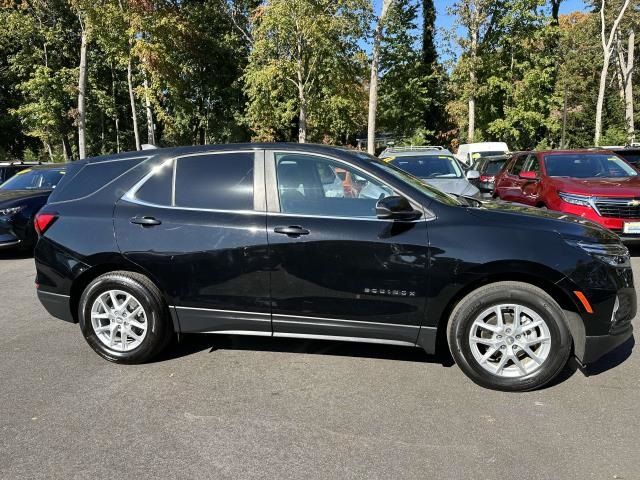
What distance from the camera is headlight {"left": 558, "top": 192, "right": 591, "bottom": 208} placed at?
25.1 feet

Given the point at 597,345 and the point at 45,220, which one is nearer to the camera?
the point at 597,345

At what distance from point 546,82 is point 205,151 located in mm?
32024

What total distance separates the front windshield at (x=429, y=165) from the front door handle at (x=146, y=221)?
6654 mm

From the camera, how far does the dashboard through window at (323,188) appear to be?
154 inches

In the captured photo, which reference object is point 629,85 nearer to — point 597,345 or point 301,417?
point 597,345

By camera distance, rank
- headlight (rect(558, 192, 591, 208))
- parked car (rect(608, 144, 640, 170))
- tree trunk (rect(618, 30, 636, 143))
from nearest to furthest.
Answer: headlight (rect(558, 192, 591, 208))
parked car (rect(608, 144, 640, 170))
tree trunk (rect(618, 30, 636, 143))

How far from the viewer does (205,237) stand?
159 inches

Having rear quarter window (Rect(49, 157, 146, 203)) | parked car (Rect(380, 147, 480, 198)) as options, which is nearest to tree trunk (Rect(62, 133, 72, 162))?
parked car (Rect(380, 147, 480, 198))

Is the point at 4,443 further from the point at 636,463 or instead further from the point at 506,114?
the point at 506,114

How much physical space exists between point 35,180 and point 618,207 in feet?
33.8

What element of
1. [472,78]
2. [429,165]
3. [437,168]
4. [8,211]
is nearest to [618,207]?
[437,168]

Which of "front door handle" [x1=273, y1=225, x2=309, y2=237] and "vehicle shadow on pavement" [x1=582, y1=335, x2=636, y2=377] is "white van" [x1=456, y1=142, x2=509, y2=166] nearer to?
"vehicle shadow on pavement" [x1=582, y1=335, x2=636, y2=377]

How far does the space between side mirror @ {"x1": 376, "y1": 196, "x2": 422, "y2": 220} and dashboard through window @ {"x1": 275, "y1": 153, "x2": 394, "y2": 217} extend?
0.45 feet

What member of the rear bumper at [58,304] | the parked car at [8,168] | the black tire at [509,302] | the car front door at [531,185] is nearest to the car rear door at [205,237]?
the rear bumper at [58,304]
